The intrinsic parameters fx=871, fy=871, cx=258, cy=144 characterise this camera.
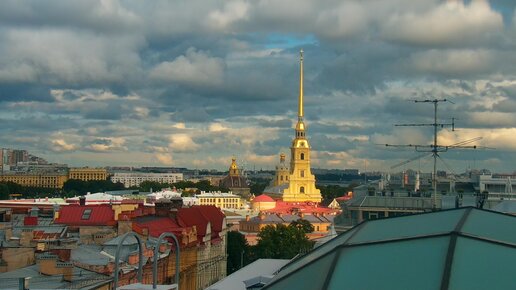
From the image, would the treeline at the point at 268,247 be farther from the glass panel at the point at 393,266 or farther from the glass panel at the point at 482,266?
the glass panel at the point at 482,266

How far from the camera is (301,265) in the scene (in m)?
7.84

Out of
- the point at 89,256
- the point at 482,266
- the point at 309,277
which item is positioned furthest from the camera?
the point at 89,256

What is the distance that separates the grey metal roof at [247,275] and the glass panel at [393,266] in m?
7.37

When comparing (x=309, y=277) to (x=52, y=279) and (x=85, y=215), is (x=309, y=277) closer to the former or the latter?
(x=52, y=279)

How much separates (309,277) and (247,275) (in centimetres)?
1501

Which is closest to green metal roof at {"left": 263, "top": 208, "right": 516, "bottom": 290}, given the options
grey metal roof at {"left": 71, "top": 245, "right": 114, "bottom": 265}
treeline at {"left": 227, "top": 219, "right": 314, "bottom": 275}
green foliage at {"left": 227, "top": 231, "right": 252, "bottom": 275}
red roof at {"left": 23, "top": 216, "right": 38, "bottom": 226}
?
grey metal roof at {"left": 71, "top": 245, "right": 114, "bottom": 265}

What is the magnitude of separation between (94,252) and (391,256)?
3091 centimetres

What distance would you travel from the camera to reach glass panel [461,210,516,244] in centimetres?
726

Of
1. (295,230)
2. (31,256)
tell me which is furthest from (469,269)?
(295,230)

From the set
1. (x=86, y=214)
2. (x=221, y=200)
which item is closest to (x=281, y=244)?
(x=86, y=214)

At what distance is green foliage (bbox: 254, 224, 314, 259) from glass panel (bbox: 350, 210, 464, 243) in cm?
6659

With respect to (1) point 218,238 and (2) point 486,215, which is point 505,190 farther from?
(2) point 486,215

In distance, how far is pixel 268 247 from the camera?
77500mm

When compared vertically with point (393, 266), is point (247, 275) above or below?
below
